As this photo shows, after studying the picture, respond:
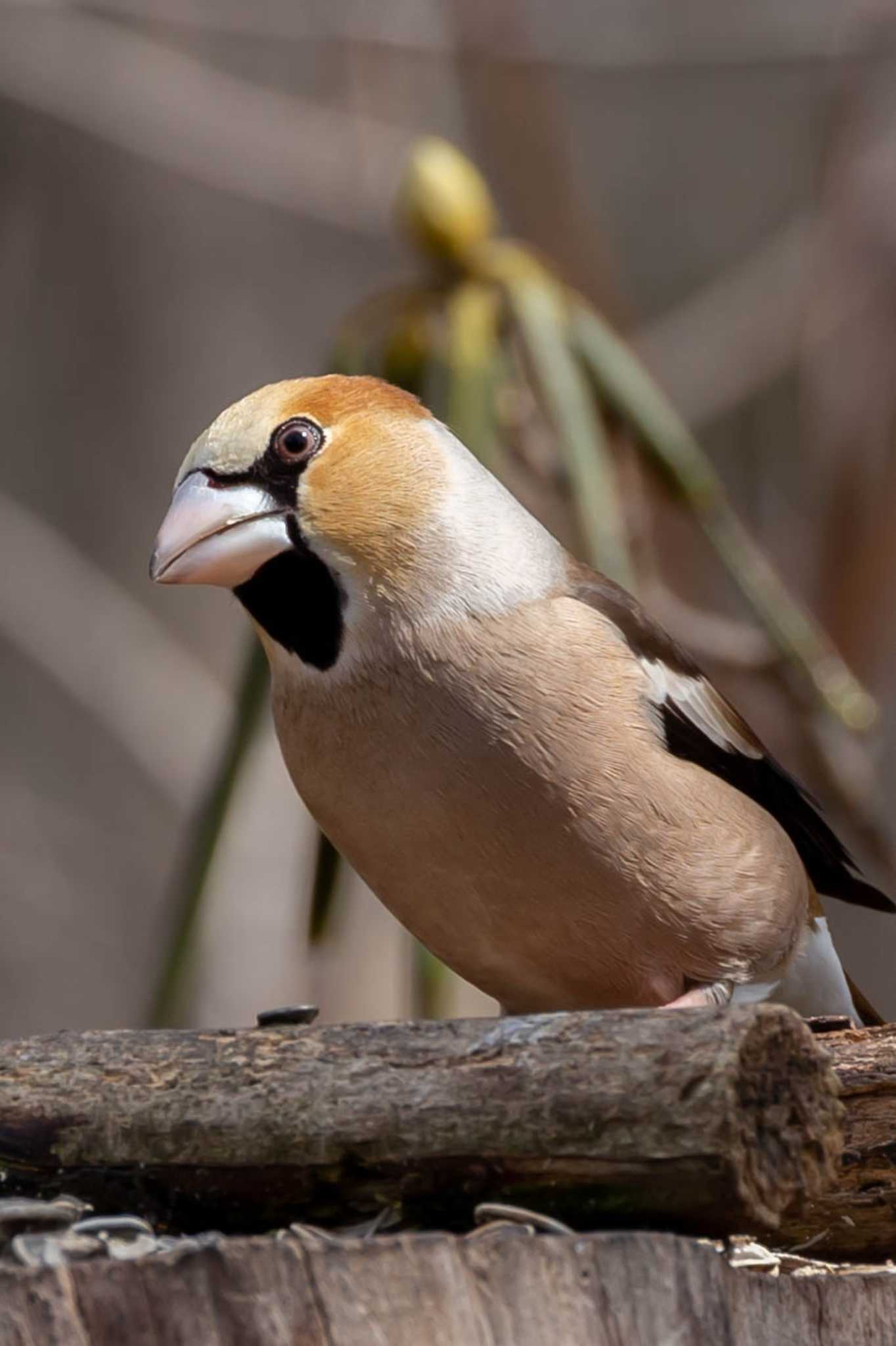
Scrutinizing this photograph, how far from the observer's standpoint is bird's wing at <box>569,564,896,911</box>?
2941 mm

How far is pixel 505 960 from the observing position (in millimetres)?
2750

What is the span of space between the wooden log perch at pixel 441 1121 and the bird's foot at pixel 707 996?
3.33ft

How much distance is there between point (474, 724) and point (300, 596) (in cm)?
34

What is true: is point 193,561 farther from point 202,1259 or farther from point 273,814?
point 273,814

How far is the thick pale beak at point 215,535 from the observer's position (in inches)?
105

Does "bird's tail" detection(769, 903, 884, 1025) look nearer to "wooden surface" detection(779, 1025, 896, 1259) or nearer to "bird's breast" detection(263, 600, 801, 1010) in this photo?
"bird's breast" detection(263, 600, 801, 1010)

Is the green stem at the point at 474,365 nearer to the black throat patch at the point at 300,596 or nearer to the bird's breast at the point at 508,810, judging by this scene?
the black throat patch at the point at 300,596

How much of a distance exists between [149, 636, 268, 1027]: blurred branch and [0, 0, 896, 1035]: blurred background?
0.71 m

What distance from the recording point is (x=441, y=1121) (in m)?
1.73

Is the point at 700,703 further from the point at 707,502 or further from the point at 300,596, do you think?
the point at 707,502

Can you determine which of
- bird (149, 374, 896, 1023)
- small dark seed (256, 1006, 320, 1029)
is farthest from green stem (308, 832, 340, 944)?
small dark seed (256, 1006, 320, 1029)

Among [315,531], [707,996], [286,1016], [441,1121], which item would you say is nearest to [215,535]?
[315,531]

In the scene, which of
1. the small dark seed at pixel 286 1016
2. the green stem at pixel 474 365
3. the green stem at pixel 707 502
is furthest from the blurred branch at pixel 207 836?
the small dark seed at pixel 286 1016

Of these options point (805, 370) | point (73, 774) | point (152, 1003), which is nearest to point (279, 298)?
point (73, 774)
